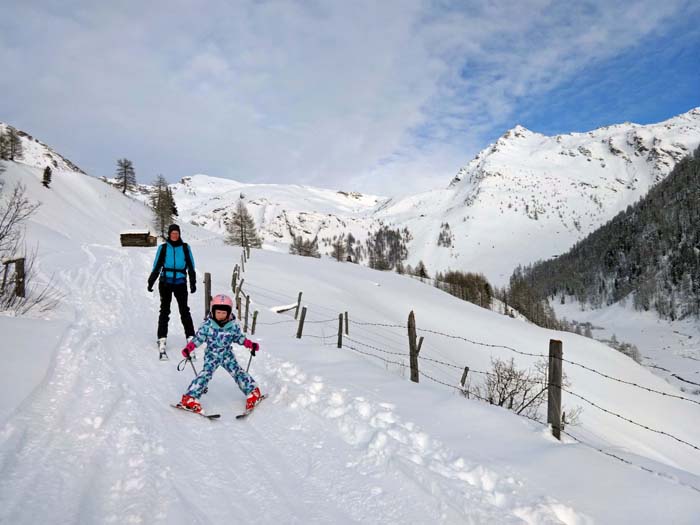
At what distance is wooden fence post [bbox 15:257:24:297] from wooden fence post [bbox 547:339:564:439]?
39.6ft

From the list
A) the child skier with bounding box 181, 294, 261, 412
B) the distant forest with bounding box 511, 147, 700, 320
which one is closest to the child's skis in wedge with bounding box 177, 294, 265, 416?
the child skier with bounding box 181, 294, 261, 412

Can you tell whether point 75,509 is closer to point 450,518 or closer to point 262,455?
point 262,455

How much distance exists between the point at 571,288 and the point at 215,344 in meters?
180

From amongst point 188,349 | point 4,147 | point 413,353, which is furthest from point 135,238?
point 188,349

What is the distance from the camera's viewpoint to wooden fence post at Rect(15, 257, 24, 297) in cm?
980

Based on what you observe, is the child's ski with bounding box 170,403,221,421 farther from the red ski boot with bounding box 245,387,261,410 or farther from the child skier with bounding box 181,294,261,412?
the red ski boot with bounding box 245,387,261,410

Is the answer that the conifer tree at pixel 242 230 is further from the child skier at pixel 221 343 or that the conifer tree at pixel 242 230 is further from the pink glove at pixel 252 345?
the pink glove at pixel 252 345

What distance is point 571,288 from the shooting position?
158750mm

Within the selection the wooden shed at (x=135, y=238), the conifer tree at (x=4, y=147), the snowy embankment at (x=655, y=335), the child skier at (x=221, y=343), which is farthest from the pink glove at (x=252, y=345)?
the conifer tree at (x=4, y=147)

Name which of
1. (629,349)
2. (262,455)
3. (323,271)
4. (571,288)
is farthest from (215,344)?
(571,288)

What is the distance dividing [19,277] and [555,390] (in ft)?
40.3

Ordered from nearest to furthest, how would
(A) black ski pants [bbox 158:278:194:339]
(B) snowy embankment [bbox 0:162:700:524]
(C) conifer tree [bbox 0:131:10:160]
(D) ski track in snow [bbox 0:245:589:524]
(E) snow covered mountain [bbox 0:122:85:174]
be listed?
(D) ski track in snow [bbox 0:245:589:524]
(B) snowy embankment [bbox 0:162:700:524]
(A) black ski pants [bbox 158:278:194:339]
(C) conifer tree [bbox 0:131:10:160]
(E) snow covered mountain [bbox 0:122:85:174]

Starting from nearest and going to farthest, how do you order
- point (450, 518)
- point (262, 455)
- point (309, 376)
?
point (450, 518), point (262, 455), point (309, 376)

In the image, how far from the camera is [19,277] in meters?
9.86
